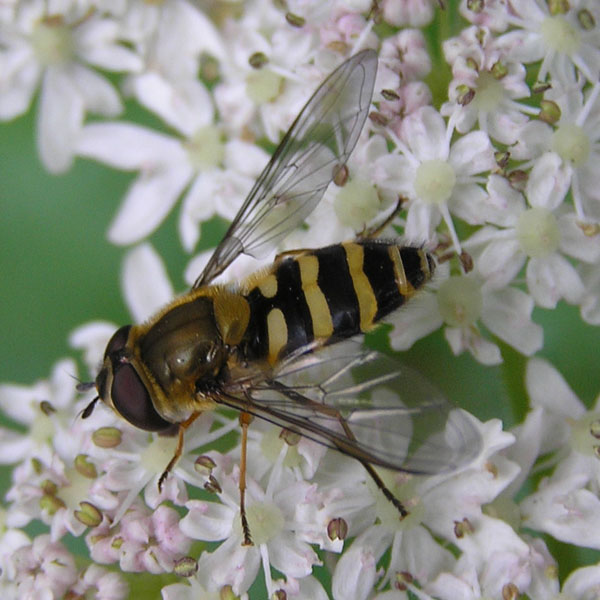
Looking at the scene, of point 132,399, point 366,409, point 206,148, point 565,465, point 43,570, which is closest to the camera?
point 366,409

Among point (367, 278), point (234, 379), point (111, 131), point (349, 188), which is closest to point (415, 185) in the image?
point (349, 188)

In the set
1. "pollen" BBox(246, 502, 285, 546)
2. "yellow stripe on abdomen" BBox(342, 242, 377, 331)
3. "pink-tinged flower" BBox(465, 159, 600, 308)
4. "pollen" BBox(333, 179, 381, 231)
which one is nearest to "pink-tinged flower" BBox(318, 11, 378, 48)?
"pollen" BBox(333, 179, 381, 231)

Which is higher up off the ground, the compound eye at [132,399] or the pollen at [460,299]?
the compound eye at [132,399]

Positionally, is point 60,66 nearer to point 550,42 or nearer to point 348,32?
point 348,32

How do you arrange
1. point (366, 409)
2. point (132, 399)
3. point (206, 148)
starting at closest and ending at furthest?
point (366, 409)
point (132, 399)
point (206, 148)

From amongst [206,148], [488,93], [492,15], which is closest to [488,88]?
[488,93]

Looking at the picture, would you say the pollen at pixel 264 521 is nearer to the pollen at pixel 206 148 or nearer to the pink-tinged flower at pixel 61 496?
the pink-tinged flower at pixel 61 496

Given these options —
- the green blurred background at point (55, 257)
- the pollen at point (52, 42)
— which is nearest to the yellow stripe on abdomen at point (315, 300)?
the green blurred background at point (55, 257)

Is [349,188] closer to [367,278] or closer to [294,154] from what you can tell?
[294,154]
